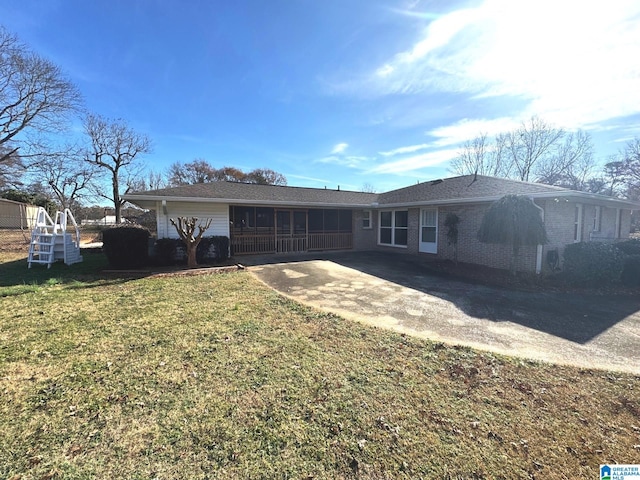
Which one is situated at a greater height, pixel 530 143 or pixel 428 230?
pixel 530 143

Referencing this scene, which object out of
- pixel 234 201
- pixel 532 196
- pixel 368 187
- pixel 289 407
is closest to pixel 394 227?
pixel 532 196

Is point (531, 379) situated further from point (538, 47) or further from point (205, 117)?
point (205, 117)

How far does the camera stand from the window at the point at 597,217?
10.6m

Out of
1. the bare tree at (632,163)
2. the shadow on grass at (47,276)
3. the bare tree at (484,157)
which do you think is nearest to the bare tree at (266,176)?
the bare tree at (484,157)

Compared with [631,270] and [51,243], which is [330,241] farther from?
[51,243]

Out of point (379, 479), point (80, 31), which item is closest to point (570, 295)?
point (379, 479)

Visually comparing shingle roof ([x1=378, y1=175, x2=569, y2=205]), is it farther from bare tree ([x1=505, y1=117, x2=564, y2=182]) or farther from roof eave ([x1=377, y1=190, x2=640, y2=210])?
bare tree ([x1=505, y1=117, x2=564, y2=182])

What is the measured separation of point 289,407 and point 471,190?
10452 mm

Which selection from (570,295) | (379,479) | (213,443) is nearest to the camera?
(379,479)

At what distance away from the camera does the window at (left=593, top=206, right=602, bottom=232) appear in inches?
418

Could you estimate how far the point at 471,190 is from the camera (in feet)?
34.0

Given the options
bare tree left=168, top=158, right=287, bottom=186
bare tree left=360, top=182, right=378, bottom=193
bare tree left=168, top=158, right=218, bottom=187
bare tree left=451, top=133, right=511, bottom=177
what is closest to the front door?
bare tree left=168, top=158, right=287, bottom=186

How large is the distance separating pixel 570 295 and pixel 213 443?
812 centimetres

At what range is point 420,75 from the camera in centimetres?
937
